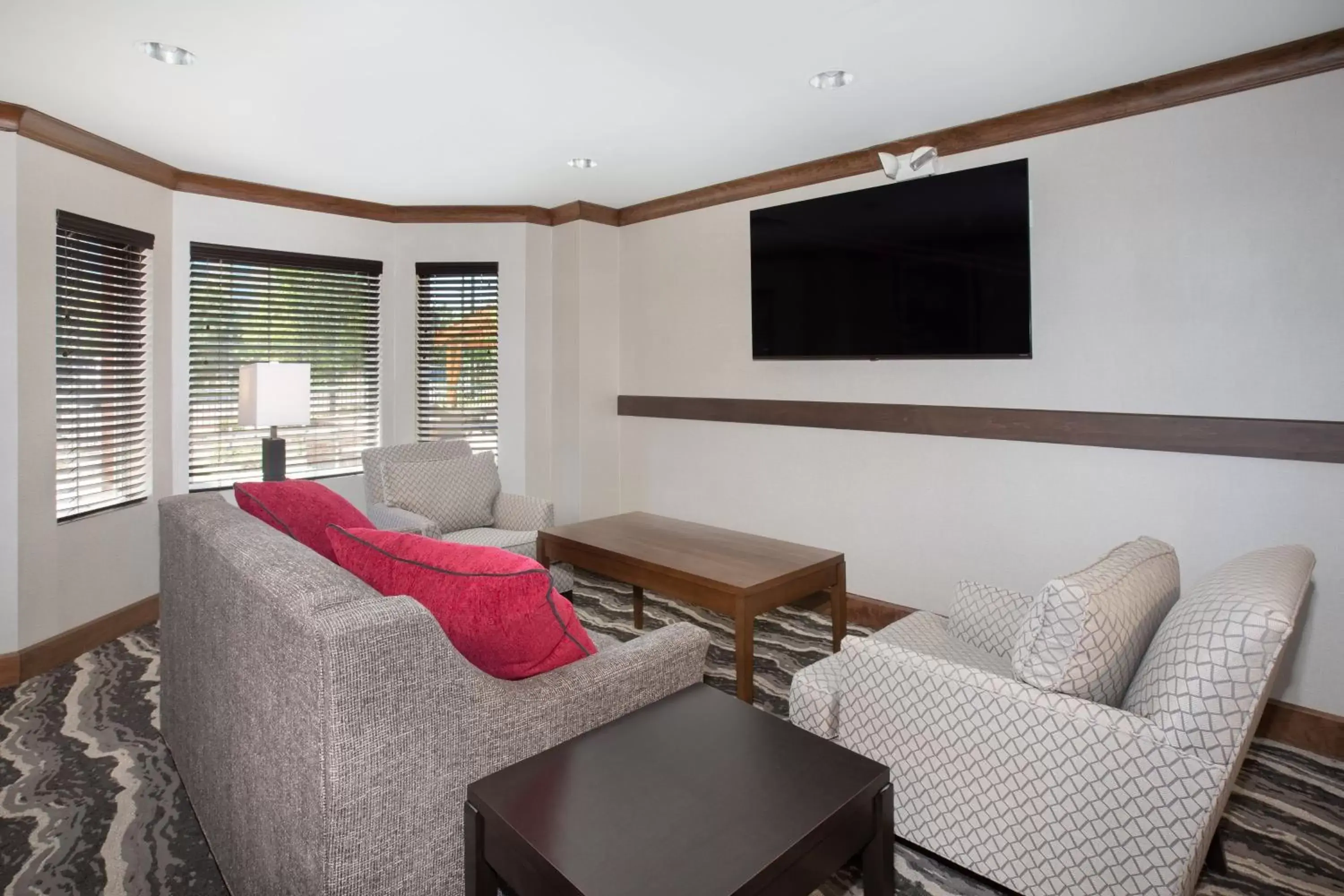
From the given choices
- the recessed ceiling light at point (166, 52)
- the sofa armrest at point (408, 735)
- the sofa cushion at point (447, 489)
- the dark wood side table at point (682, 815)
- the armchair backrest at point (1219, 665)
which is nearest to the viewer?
the dark wood side table at point (682, 815)

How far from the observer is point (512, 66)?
→ 2.82m

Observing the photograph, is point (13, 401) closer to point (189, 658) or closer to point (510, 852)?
point (189, 658)

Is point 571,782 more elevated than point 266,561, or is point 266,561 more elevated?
point 266,561

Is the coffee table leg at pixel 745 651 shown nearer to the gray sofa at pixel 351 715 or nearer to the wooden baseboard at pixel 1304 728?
the gray sofa at pixel 351 715

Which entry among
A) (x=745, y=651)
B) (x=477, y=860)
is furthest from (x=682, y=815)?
(x=745, y=651)

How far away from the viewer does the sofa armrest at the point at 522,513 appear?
4184mm

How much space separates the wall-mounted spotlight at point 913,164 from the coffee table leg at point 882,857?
2815 millimetres

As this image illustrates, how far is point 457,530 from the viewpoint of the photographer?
4.20m

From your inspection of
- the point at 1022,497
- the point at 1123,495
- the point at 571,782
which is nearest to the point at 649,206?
the point at 1022,497

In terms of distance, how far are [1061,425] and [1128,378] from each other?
1.06ft

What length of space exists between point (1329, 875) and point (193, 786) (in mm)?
3091

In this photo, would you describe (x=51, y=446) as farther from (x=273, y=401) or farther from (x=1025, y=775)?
(x=1025, y=775)

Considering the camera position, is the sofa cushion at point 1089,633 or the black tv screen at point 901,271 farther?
the black tv screen at point 901,271

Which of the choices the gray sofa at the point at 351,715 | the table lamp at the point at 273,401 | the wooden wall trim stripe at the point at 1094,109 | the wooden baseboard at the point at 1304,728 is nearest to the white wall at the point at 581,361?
the wooden wall trim stripe at the point at 1094,109
